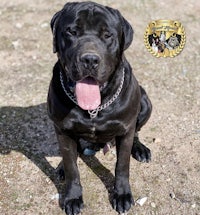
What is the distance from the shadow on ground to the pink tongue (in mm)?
915

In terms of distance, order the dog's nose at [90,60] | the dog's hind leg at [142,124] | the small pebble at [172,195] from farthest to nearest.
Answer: the dog's hind leg at [142,124] < the small pebble at [172,195] < the dog's nose at [90,60]

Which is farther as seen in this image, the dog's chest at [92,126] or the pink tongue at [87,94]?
the dog's chest at [92,126]

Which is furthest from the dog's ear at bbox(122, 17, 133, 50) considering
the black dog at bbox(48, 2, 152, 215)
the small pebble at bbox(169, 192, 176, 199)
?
the small pebble at bbox(169, 192, 176, 199)

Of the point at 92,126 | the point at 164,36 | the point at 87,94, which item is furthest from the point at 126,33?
the point at 164,36

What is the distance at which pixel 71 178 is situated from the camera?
10.2ft

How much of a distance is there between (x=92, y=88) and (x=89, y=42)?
0.28 m

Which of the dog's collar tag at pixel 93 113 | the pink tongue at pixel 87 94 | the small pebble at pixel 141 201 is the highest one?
the pink tongue at pixel 87 94

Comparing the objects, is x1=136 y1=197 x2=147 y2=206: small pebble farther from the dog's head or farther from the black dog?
the dog's head

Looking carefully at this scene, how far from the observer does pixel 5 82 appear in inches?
177

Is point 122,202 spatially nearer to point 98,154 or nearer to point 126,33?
point 98,154

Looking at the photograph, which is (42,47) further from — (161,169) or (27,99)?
(161,169)

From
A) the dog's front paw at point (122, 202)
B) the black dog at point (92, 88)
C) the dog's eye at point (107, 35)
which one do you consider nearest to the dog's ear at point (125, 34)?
the black dog at point (92, 88)

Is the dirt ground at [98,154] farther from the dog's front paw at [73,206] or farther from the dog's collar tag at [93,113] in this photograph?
the dog's collar tag at [93,113]

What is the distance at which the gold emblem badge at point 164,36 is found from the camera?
3451 mm
